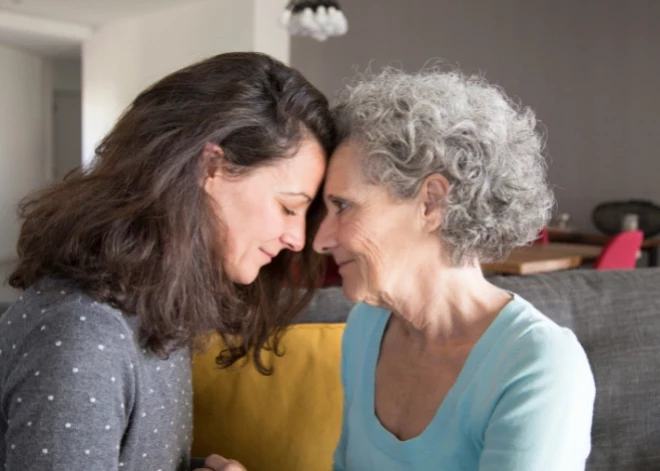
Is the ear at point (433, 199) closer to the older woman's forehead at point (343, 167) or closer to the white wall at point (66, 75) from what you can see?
the older woman's forehead at point (343, 167)

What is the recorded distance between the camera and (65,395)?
3.15 ft

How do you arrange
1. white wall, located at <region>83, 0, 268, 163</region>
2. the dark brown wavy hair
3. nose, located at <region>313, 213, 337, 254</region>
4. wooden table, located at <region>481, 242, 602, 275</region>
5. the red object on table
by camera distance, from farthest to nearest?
white wall, located at <region>83, 0, 268, 163</region>, the red object on table, wooden table, located at <region>481, 242, 602, 275</region>, nose, located at <region>313, 213, 337, 254</region>, the dark brown wavy hair

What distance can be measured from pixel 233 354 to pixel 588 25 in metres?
5.73

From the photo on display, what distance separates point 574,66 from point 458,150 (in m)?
5.71

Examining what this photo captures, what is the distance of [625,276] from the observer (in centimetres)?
192

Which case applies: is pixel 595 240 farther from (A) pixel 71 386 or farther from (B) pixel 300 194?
(A) pixel 71 386

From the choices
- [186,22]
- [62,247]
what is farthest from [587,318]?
[186,22]

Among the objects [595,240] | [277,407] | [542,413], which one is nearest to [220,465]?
[277,407]

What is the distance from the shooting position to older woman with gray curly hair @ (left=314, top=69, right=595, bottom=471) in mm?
1153

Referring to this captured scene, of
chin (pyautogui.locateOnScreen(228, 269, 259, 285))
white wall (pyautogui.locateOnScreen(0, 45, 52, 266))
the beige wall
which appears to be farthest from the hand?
white wall (pyautogui.locateOnScreen(0, 45, 52, 266))

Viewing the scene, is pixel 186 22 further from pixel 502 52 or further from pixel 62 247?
pixel 62 247

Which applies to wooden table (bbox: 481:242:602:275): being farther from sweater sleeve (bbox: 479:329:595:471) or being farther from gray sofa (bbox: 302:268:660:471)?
sweater sleeve (bbox: 479:329:595:471)

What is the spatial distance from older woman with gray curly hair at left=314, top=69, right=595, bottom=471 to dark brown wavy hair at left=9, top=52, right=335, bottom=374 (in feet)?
0.43

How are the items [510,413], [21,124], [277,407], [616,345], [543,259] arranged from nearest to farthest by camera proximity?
1. [510,413]
2. [277,407]
3. [616,345]
4. [543,259]
5. [21,124]
